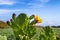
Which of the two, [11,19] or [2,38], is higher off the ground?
[11,19]

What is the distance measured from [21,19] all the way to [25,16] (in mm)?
106

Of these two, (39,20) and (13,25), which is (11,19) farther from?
(39,20)

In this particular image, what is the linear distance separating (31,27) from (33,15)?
0.86 ft

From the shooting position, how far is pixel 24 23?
5164 mm

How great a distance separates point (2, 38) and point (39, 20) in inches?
32.8

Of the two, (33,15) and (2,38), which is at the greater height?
(33,15)

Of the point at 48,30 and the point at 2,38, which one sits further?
the point at 48,30

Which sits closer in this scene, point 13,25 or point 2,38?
point 2,38

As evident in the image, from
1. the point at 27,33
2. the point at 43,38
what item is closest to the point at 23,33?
the point at 27,33

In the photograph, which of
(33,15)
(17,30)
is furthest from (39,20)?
(17,30)

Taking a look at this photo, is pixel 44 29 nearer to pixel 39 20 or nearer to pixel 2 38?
pixel 39 20

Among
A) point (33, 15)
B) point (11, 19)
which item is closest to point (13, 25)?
point (11, 19)

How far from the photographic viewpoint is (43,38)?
16.8 feet

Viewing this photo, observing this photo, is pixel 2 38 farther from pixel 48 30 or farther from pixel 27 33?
pixel 48 30
